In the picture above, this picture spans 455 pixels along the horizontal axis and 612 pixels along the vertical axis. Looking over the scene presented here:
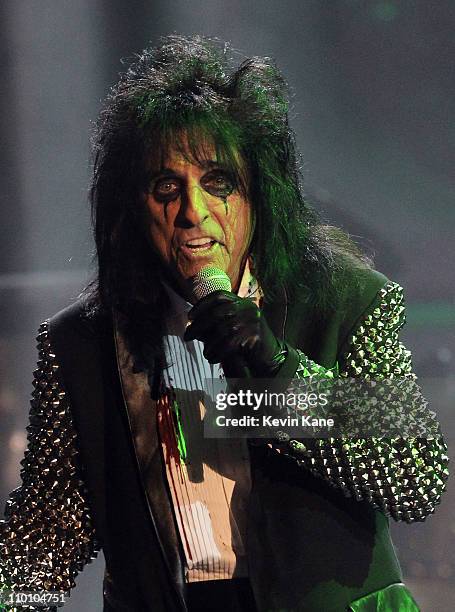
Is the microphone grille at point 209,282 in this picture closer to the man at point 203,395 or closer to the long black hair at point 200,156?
the man at point 203,395

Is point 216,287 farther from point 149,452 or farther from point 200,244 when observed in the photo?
point 149,452

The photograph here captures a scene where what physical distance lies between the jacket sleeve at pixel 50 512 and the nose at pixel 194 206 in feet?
0.91

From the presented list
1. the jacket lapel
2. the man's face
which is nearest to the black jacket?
the jacket lapel

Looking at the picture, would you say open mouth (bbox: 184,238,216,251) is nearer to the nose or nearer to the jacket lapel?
the nose

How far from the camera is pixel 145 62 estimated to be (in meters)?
1.32

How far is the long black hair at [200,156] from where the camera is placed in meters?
1.24

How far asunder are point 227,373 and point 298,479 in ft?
0.64

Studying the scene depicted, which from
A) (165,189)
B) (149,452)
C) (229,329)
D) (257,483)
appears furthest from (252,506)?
(165,189)

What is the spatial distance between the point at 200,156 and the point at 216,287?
0.21 metres

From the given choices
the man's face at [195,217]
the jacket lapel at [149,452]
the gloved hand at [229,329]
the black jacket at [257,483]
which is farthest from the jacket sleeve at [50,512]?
the gloved hand at [229,329]

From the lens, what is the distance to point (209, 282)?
1085 millimetres

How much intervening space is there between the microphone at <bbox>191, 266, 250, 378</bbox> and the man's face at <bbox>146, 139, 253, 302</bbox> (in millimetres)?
68

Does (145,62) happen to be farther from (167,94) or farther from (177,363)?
(177,363)

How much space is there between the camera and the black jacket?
120 cm
